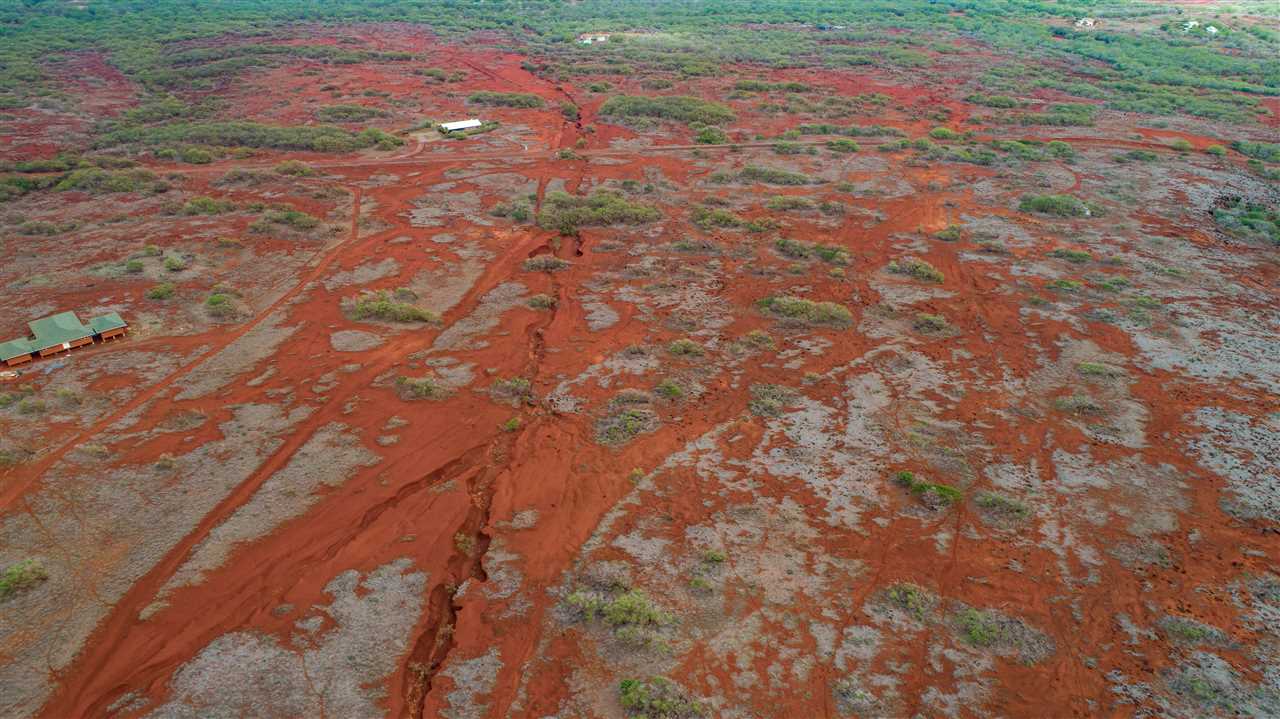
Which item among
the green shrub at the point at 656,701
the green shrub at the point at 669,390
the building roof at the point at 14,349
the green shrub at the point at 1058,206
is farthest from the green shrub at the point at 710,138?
the green shrub at the point at 656,701

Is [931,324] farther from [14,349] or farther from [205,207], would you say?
[205,207]

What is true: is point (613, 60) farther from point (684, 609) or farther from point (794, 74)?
point (684, 609)

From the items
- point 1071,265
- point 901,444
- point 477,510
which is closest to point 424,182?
point 477,510

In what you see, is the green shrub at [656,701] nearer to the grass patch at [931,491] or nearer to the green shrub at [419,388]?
the grass patch at [931,491]

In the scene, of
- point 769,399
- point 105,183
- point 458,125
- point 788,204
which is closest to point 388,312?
point 769,399

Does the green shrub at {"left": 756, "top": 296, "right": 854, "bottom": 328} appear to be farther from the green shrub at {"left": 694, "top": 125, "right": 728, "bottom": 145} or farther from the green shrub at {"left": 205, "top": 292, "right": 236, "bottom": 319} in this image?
the green shrub at {"left": 694, "top": 125, "right": 728, "bottom": 145}
